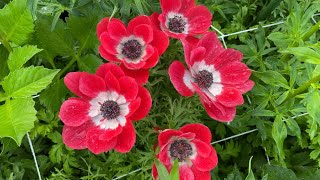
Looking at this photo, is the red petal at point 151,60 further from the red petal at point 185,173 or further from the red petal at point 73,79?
the red petal at point 185,173

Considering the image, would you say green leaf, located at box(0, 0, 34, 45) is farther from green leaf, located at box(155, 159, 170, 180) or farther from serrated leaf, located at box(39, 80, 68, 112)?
green leaf, located at box(155, 159, 170, 180)

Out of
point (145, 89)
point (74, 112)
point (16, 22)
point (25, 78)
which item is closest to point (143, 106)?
point (145, 89)

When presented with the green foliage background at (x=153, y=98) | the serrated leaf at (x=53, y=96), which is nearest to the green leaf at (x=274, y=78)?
the green foliage background at (x=153, y=98)

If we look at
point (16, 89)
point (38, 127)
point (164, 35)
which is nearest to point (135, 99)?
point (164, 35)

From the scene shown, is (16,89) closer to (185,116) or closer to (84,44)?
(84,44)

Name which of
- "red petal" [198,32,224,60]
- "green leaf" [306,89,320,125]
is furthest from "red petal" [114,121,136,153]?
"green leaf" [306,89,320,125]

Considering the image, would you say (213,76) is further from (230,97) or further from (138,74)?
(138,74)
